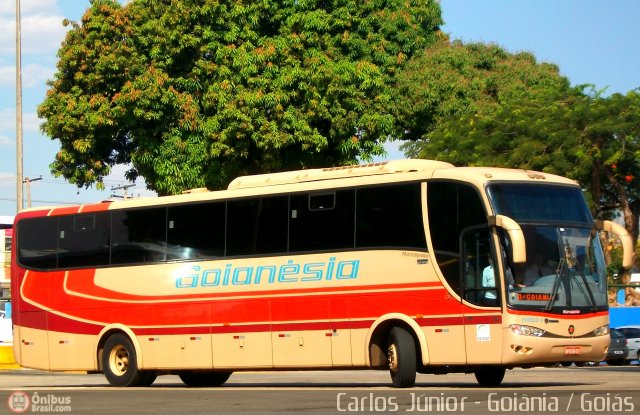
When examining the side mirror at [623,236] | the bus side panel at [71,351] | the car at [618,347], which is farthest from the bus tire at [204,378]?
the car at [618,347]

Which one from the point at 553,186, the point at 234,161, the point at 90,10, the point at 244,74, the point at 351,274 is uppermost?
the point at 90,10

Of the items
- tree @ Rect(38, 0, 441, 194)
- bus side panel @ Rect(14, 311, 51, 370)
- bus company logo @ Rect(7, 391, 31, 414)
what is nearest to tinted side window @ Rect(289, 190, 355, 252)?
bus company logo @ Rect(7, 391, 31, 414)

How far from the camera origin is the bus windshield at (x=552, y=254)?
1844 centimetres

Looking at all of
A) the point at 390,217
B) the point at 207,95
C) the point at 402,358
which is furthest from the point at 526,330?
the point at 207,95

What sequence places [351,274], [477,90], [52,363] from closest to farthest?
[351,274] < [52,363] < [477,90]

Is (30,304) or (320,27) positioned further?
(320,27)

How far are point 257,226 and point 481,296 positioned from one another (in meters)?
4.53

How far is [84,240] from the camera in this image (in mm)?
23547

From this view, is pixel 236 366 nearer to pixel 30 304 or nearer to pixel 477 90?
pixel 30 304

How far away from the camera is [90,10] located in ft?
136

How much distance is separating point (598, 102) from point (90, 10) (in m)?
17.1

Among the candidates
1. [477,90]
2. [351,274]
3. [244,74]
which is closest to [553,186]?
[351,274]

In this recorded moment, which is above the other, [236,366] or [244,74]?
[244,74]

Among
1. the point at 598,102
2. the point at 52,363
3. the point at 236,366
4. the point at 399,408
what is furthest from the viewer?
the point at 598,102
